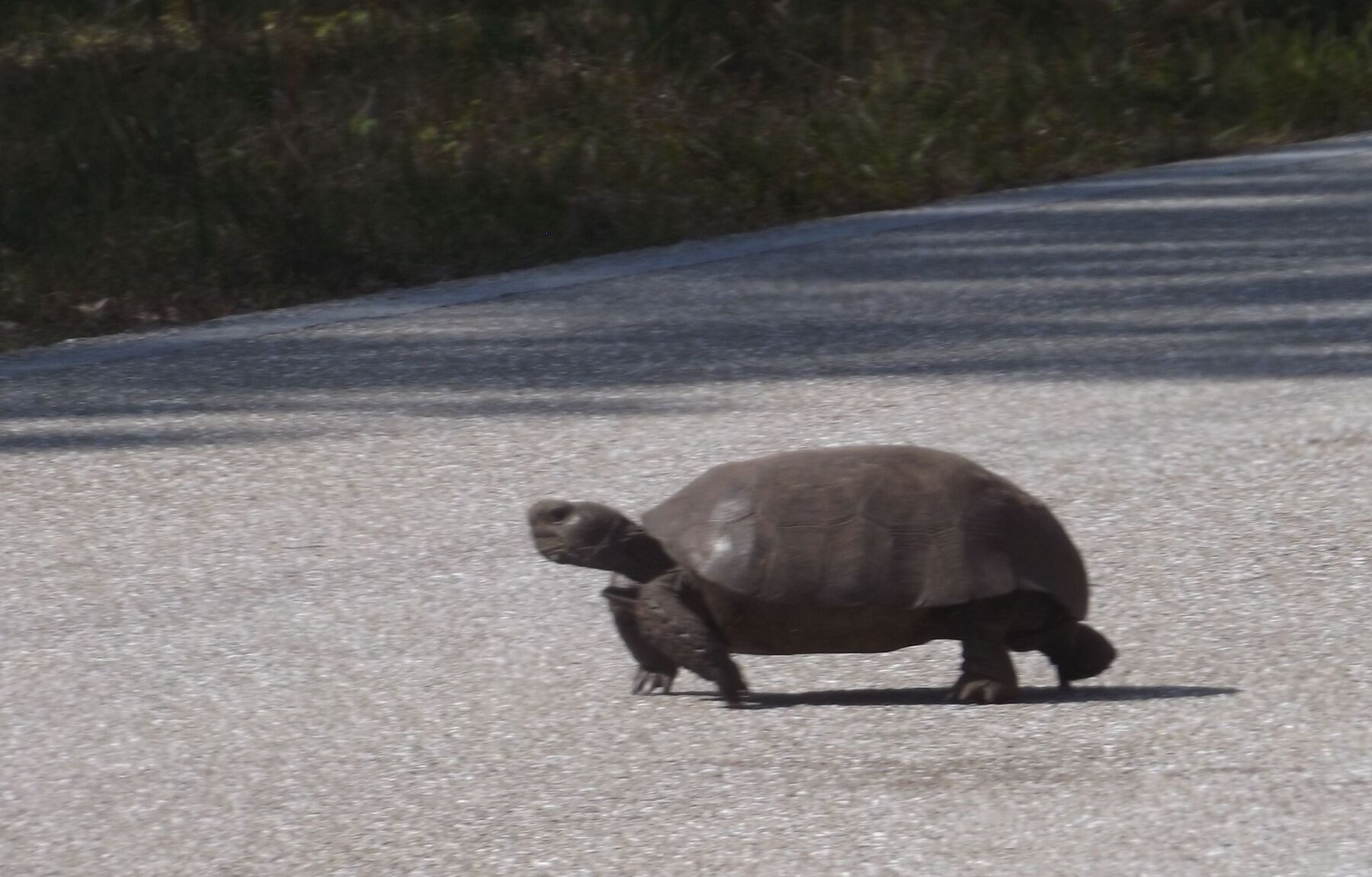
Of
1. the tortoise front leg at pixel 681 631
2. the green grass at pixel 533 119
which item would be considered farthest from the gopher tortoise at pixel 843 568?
the green grass at pixel 533 119

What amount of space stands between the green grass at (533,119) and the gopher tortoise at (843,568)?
14.4ft

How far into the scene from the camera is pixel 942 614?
3.87 metres

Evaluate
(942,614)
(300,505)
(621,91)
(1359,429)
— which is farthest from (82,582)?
(621,91)

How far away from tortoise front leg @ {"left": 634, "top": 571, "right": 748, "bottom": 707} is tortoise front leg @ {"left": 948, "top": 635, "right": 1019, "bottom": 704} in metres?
0.40

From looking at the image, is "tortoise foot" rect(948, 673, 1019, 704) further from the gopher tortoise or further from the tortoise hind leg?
the tortoise hind leg

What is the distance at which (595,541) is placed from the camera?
3881 millimetres

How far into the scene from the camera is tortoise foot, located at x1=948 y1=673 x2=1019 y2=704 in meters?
3.90

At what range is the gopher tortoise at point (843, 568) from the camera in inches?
150

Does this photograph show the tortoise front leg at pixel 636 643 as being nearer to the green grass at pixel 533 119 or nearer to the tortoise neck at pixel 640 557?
the tortoise neck at pixel 640 557

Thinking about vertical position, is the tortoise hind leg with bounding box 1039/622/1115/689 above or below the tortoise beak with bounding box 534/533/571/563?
below

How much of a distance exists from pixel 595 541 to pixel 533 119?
7774 mm

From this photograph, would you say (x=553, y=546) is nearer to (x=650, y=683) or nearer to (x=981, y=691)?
(x=650, y=683)

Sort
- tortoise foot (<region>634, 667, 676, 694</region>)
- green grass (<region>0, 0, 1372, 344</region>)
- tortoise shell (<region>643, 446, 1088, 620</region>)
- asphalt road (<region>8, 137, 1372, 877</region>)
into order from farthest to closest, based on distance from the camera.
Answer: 1. green grass (<region>0, 0, 1372, 344</region>)
2. tortoise foot (<region>634, 667, 676, 694</region>)
3. tortoise shell (<region>643, 446, 1088, 620</region>)
4. asphalt road (<region>8, 137, 1372, 877</region>)

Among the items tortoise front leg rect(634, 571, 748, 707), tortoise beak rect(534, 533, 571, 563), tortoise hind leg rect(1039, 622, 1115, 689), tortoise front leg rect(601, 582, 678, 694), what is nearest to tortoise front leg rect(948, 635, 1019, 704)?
tortoise hind leg rect(1039, 622, 1115, 689)
